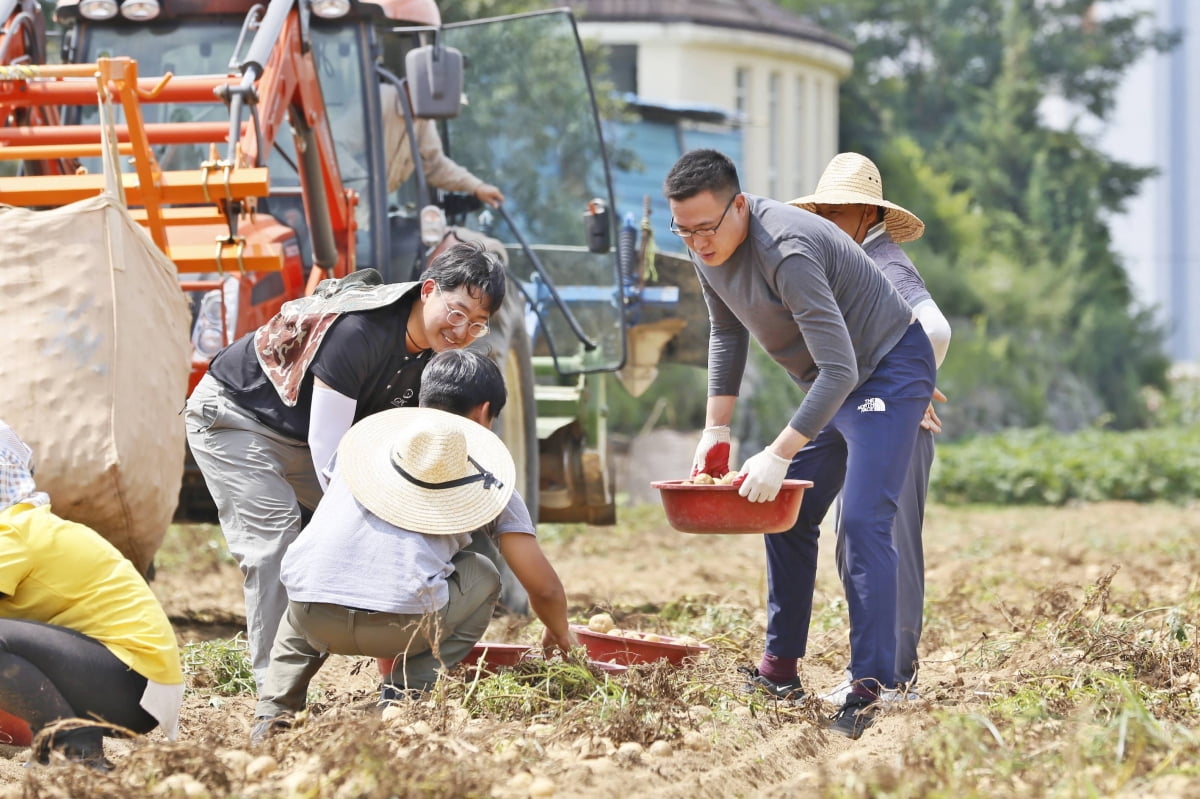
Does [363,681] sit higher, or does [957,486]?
[363,681]

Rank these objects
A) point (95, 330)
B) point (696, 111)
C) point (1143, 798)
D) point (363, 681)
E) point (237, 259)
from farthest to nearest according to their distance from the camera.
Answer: point (696, 111), point (237, 259), point (363, 681), point (95, 330), point (1143, 798)

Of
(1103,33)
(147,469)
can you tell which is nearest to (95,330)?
(147,469)

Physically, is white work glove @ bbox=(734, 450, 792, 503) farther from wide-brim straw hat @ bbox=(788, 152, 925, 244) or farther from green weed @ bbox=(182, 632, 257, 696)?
green weed @ bbox=(182, 632, 257, 696)

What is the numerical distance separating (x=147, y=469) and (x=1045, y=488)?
13.7 meters

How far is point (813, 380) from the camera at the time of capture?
472 cm

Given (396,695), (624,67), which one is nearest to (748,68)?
(624,67)

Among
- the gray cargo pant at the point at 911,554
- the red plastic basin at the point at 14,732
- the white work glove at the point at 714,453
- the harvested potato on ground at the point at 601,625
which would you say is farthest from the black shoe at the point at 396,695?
the gray cargo pant at the point at 911,554

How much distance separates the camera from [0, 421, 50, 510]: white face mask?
374 centimetres

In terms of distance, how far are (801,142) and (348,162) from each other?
23.1 m

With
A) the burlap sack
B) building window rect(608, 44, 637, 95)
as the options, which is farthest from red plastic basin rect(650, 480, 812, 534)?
building window rect(608, 44, 637, 95)

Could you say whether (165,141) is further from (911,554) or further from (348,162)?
(911,554)

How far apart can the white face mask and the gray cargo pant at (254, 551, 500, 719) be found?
0.73m

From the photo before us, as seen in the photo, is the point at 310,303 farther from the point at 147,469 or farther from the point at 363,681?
the point at 363,681

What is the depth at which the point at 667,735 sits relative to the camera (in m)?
3.86
